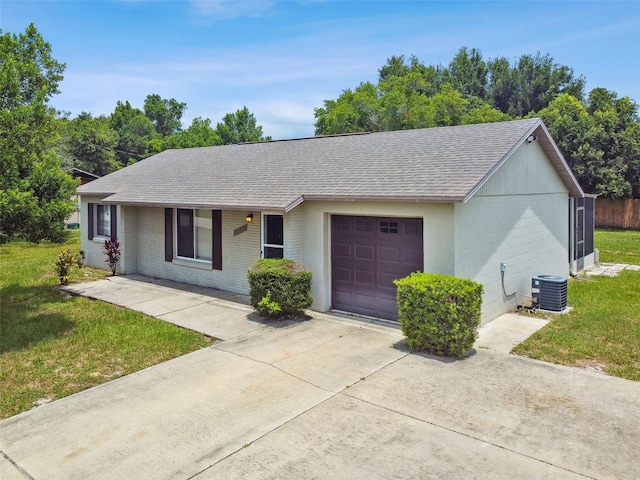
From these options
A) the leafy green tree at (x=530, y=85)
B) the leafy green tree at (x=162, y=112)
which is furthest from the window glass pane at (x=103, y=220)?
the leafy green tree at (x=162, y=112)

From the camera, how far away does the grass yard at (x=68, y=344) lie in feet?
20.8

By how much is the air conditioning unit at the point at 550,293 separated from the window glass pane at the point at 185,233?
9018mm

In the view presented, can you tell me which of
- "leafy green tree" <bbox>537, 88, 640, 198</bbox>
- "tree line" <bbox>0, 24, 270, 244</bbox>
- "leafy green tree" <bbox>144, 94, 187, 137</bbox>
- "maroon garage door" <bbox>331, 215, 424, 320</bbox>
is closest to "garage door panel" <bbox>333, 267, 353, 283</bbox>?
"maroon garage door" <bbox>331, 215, 424, 320</bbox>

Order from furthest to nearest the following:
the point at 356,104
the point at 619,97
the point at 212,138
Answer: the point at 212,138
the point at 356,104
the point at 619,97

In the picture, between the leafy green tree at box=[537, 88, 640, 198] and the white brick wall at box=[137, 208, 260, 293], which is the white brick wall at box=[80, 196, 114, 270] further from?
the leafy green tree at box=[537, 88, 640, 198]

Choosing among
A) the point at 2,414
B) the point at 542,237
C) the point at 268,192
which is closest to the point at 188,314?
the point at 268,192

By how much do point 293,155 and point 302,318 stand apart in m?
5.87

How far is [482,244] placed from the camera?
8.84 metres

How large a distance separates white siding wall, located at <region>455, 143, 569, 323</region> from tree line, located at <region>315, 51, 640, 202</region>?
64.3 feet

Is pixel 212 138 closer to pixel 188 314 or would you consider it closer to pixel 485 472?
pixel 188 314

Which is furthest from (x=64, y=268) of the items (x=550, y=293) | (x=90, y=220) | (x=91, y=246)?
(x=550, y=293)

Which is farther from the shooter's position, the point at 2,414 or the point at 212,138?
the point at 212,138

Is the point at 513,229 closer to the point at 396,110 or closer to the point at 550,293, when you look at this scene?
the point at 550,293

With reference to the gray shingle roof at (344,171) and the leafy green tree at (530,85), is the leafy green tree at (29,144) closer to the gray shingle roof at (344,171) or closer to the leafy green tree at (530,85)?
the gray shingle roof at (344,171)
